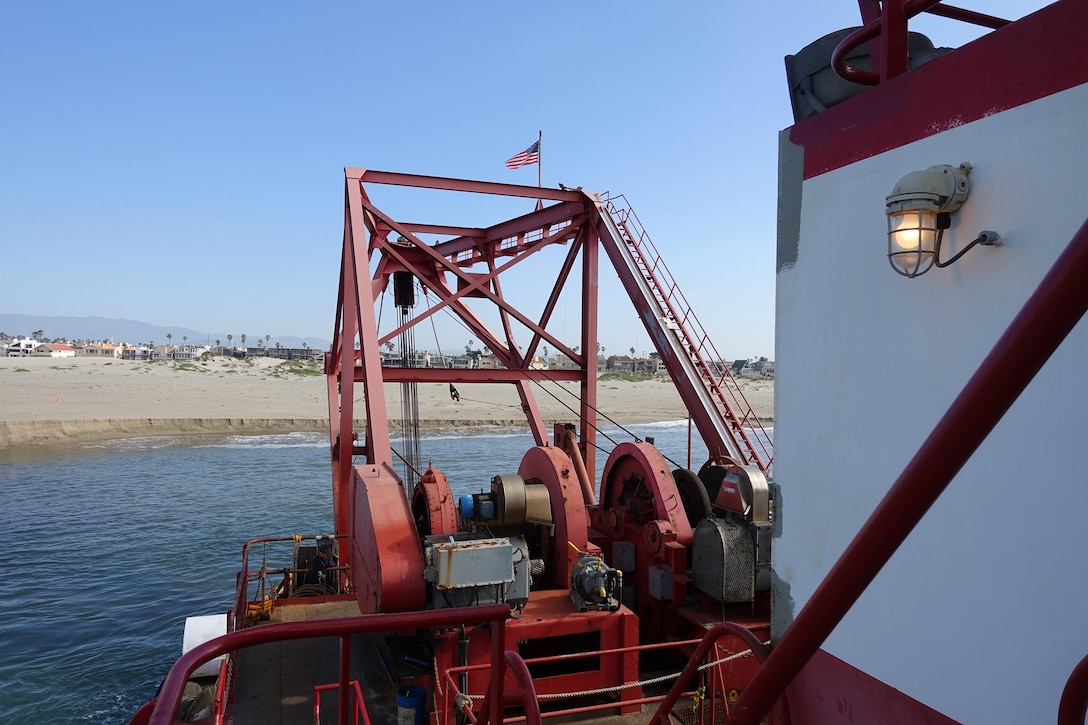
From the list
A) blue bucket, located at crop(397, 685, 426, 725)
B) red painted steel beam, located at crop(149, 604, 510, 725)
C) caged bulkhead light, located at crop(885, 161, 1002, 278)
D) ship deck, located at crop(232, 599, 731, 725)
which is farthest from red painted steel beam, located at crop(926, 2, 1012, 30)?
blue bucket, located at crop(397, 685, 426, 725)

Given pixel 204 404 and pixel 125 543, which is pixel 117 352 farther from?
pixel 125 543

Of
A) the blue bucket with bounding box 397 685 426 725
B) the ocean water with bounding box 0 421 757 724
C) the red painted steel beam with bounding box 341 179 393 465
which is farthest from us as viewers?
the ocean water with bounding box 0 421 757 724

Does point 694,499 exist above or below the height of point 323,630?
below

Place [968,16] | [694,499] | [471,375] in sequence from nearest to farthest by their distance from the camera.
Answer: [968,16] → [694,499] → [471,375]

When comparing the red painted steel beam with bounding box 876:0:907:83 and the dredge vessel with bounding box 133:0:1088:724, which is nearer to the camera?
the dredge vessel with bounding box 133:0:1088:724

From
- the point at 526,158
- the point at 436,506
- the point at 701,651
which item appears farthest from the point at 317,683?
the point at 526,158

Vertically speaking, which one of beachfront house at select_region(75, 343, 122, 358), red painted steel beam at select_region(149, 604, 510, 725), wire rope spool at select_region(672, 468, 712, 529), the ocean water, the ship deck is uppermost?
beachfront house at select_region(75, 343, 122, 358)

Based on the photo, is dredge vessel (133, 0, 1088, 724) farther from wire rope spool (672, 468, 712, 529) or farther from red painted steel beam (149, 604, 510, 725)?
wire rope spool (672, 468, 712, 529)

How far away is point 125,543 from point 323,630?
23586mm

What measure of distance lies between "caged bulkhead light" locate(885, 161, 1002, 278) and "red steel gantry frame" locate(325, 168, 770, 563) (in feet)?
27.3

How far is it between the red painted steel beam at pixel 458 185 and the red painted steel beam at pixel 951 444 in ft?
40.1

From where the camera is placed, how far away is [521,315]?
14320mm

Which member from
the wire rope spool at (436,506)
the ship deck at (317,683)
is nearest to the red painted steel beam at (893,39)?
the ship deck at (317,683)

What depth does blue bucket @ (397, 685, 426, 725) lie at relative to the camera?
7496 millimetres
